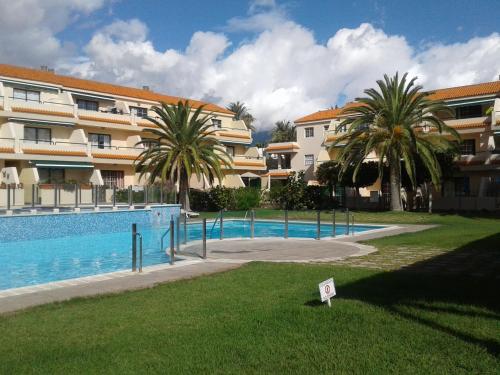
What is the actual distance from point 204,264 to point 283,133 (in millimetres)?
74493

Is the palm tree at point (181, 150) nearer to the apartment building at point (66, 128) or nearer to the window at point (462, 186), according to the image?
the apartment building at point (66, 128)

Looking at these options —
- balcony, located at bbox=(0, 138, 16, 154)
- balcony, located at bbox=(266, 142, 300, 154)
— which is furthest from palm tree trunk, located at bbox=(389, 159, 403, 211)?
balcony, located at bbox=(0, 138, 16, 154)

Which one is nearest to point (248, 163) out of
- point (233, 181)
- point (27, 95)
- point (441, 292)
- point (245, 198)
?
point (233, 181)

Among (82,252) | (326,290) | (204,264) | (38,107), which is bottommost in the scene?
(82,252)

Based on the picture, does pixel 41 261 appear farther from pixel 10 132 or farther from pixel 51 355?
pixel 10 132

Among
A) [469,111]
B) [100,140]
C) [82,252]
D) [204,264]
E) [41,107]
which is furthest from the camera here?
[469,111]

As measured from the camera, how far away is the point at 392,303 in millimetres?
7398

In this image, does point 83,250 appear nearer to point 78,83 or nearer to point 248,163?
point 78,83

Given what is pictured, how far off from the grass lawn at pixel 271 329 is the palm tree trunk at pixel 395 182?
83.3 feet

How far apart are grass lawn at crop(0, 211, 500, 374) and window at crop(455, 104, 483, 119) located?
37.4 m

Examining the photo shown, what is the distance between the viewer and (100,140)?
43.4 m

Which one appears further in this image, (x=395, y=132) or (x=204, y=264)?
(x=395, y=132)

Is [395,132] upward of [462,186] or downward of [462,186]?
upward

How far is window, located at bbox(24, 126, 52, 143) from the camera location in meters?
38.3
